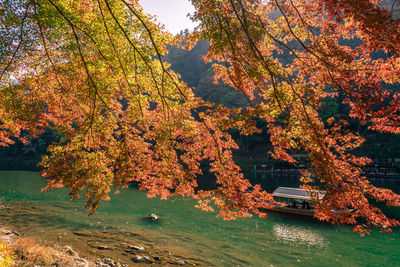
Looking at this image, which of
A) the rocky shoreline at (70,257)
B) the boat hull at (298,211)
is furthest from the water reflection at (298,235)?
the rocky shoreline at (70,257)

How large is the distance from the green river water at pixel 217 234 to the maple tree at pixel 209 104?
6368 mm

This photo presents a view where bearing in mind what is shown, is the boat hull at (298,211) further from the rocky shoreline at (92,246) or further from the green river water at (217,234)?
the rocky shoreline at (92,246)

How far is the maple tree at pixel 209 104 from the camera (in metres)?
4.01

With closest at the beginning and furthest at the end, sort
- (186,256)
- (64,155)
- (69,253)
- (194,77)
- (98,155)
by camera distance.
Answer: (64,155), (98,155), (69,253), (186,256), (194,77)

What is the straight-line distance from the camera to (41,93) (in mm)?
6406

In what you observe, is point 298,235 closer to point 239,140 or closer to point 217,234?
point 217,234

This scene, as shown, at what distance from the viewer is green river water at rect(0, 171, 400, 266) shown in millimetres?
9828

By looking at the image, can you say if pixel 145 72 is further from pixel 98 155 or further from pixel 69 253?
pixel 69 253

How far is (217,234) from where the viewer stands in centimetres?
1241

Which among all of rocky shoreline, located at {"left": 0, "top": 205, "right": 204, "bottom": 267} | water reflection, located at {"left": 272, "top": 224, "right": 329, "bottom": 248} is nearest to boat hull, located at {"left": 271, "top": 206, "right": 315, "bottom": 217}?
water reflection, located at {"left": 272, "top": 224, "right": 329, "bottom": 248}

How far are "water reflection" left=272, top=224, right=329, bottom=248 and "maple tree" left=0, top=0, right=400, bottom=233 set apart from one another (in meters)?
8.16

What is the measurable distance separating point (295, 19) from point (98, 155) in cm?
543

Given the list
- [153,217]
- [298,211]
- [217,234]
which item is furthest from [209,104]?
[298,211]

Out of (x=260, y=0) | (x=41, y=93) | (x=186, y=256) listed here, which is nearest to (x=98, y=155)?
(x=41, y=93)
